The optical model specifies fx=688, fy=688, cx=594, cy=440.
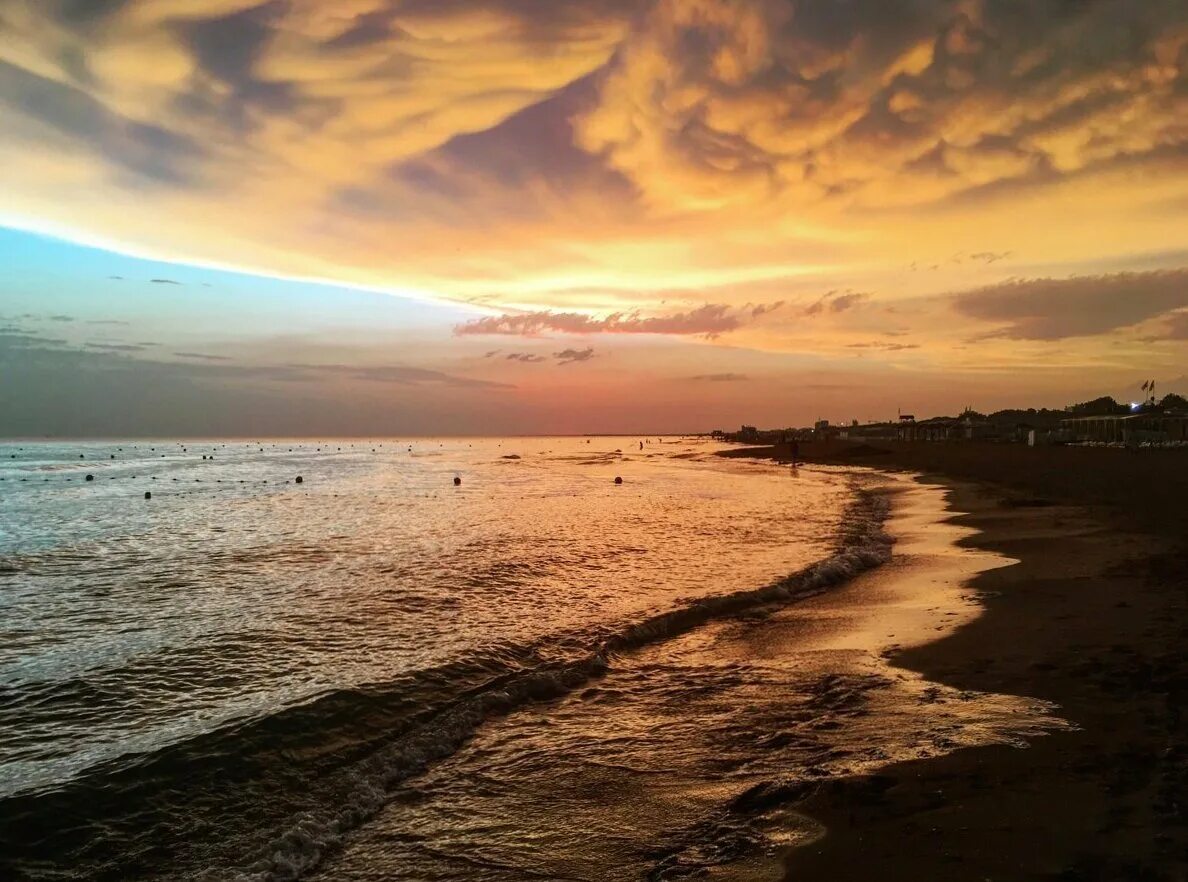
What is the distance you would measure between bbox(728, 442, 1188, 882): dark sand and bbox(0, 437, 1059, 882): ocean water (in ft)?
2.07

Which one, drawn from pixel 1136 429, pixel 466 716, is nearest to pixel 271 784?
pixel 466 716

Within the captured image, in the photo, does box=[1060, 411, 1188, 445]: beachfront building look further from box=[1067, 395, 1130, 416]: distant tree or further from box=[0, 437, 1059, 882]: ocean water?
box=[0, 437, 1059, 882]: ocean water

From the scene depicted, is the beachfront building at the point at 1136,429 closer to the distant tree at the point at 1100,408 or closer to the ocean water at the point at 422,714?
the distant tree at the point at 1100,408

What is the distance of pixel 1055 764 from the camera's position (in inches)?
239

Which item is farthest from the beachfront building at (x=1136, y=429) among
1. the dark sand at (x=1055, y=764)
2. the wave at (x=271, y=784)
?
the wave at (x=271, y=784)

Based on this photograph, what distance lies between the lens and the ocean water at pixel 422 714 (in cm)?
586

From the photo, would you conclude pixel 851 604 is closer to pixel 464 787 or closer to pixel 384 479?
pixel 464 787

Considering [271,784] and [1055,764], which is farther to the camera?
[271,784]

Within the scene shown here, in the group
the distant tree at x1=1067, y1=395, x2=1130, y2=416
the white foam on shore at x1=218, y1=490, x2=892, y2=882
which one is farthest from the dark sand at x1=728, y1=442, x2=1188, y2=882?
the distant tree at x1=1067, y1=395, x2=1130, y2=416

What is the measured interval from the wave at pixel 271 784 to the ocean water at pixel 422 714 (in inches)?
1.2

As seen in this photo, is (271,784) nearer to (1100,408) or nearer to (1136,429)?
(1136,429)

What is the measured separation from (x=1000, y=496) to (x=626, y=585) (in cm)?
2640

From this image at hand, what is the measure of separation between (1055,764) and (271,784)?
751cm

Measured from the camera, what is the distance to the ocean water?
5859mm
